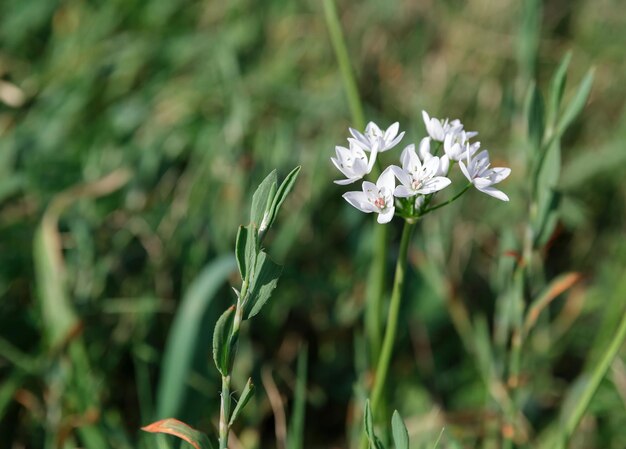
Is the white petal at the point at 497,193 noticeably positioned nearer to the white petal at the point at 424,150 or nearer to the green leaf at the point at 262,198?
the white petal at the point at 424,150

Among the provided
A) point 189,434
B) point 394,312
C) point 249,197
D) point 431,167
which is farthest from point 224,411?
point 249,197

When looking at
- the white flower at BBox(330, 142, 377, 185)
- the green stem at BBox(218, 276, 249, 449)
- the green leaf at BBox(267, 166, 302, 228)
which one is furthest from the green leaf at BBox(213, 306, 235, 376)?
the white flower at BBox(330, 142, 377, 185)

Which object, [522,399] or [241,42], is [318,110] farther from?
[522,399]

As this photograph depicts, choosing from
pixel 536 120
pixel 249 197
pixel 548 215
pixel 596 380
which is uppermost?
pixel 536 120

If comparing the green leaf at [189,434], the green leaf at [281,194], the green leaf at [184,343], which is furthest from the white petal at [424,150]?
the green leaf at [184,343]

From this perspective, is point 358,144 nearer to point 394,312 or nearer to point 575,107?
point 394,312
